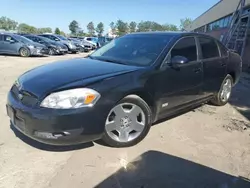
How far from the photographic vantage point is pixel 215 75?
5406 mm

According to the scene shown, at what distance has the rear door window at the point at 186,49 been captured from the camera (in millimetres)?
4445

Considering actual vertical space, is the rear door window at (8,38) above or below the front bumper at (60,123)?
above

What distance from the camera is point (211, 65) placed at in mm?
5246

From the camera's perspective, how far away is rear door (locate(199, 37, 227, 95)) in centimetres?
512

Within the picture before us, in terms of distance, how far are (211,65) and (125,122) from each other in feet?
7.97

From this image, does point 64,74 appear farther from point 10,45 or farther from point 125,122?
point 10,45

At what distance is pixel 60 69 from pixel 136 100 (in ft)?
4.02

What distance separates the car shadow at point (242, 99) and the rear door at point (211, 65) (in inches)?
32.4

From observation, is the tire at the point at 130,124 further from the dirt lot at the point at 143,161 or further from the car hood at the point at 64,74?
the car hood at the point at 64,74

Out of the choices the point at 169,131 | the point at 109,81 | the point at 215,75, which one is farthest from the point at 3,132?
the point at 215,75

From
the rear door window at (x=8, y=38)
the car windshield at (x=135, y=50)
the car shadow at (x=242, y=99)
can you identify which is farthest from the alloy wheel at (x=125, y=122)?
the rear door window at (x=8, y=38)

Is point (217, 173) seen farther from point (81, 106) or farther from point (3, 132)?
point (3, 132)

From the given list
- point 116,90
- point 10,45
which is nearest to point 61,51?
point 10,45

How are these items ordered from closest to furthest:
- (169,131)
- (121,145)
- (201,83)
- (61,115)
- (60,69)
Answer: (61,115), (121,145), (60,69), (169,131), (201,83)
